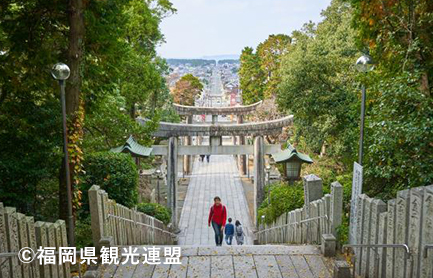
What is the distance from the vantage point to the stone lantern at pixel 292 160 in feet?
36.2

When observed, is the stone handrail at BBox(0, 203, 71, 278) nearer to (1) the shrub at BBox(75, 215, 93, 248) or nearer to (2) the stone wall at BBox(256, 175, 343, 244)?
(1) the shrub at BBox(75, 215, 93, 248)

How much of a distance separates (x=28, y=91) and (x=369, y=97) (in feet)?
23.5

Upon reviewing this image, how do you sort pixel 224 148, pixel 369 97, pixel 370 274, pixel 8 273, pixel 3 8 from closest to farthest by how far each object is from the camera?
1. pixel 8 273
2. pixel 370 274
3. pixel 3 8
4. pixel 369 97
5. pixel 224 148

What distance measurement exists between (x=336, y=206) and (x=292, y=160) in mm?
4714

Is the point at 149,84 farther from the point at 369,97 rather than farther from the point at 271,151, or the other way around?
the point at 369,97

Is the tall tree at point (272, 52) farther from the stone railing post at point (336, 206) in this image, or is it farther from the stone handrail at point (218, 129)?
the stone railing post at point (336, 206)

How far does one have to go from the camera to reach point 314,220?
7.50 metres

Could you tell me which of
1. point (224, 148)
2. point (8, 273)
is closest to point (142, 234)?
point (8, 273)

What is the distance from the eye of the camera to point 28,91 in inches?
317

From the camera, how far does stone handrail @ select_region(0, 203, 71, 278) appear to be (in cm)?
439

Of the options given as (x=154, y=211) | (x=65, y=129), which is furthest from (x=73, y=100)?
(x=154, y=211)

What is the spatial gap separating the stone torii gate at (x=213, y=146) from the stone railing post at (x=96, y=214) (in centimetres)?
1051

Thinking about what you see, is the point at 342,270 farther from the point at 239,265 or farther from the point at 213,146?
the point at 213,146

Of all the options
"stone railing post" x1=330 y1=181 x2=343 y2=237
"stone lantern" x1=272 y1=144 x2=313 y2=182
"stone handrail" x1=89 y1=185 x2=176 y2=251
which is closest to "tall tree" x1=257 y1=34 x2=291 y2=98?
"stone lantern" x1=272 y1=144 x2=313 y2=182
